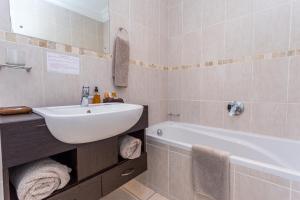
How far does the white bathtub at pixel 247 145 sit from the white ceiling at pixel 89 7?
1183 mm

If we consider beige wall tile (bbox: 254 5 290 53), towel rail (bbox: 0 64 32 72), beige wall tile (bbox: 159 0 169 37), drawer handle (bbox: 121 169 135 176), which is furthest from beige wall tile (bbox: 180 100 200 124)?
towel rail (bbox: 0 64 32 72)

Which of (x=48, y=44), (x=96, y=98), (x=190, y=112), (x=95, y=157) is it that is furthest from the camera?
(x=190, y=112)

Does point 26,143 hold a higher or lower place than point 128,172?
higher

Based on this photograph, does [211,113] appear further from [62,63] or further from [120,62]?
[62,63]

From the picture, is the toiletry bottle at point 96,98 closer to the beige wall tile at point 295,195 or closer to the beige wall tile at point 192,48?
the beige wall tile at point 192,48

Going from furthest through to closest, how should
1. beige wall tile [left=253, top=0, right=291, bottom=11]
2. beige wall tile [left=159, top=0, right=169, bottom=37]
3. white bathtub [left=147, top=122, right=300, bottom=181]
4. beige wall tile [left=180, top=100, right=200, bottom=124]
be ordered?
beige wall tile [left=159, top=0, right=169, bottom=37], beige wall tile [left=180, top=100, right=200, bottom=124], beige wall tile [left=253, top=0, right=291, bottom=11], white bathtub [left=147, top=122, right=300, bottom=181]

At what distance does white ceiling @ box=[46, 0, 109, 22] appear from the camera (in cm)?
123

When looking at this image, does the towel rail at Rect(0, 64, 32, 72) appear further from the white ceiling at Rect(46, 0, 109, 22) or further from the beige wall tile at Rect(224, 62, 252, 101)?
the beige wall tile at Rect(224, 62, 252, 101)

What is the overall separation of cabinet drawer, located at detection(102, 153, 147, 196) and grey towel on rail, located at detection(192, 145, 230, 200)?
16.6 inches

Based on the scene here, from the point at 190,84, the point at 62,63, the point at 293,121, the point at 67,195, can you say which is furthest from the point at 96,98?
the point at 293,121

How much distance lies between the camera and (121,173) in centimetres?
114

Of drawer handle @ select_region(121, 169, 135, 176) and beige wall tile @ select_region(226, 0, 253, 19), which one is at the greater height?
beige wall tile @ select_region(226, 0, 253, 19)

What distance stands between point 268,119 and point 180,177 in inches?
38.0

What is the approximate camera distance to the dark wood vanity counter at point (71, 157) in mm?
677
